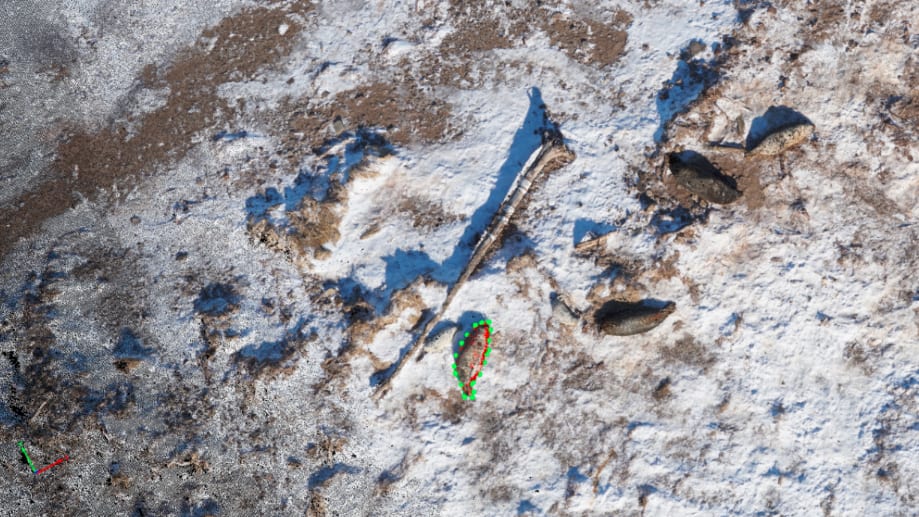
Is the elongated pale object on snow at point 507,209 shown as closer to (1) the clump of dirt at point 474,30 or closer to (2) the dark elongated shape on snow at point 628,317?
(1) the clump of dirt at point 474,30

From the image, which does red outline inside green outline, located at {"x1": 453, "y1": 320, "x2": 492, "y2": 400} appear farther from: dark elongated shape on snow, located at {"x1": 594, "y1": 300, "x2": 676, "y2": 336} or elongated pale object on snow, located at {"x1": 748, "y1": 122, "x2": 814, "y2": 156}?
elongated pale object on snow, located at {"x1": 748, "y1": 122, "x2": 814, "y2": 156}

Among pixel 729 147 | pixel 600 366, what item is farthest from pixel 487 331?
pixel 729 147

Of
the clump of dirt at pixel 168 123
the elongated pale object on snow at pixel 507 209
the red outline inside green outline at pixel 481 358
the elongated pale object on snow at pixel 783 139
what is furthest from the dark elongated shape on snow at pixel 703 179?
the clump of dirt at pixel 168 123

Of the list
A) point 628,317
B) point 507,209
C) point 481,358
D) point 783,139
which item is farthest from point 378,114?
point 783,139

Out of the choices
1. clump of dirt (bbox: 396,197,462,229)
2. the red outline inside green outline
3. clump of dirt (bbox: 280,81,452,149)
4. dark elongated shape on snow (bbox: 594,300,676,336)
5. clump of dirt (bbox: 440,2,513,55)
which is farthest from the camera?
clump of dirt (bbox: 440,2,513,55)

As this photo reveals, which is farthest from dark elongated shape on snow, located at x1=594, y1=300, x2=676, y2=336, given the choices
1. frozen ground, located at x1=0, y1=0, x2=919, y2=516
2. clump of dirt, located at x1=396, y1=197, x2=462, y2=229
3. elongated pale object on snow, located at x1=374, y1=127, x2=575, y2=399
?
clump of dirt, located at x1=396, y1=197, x2=462, y2=229
